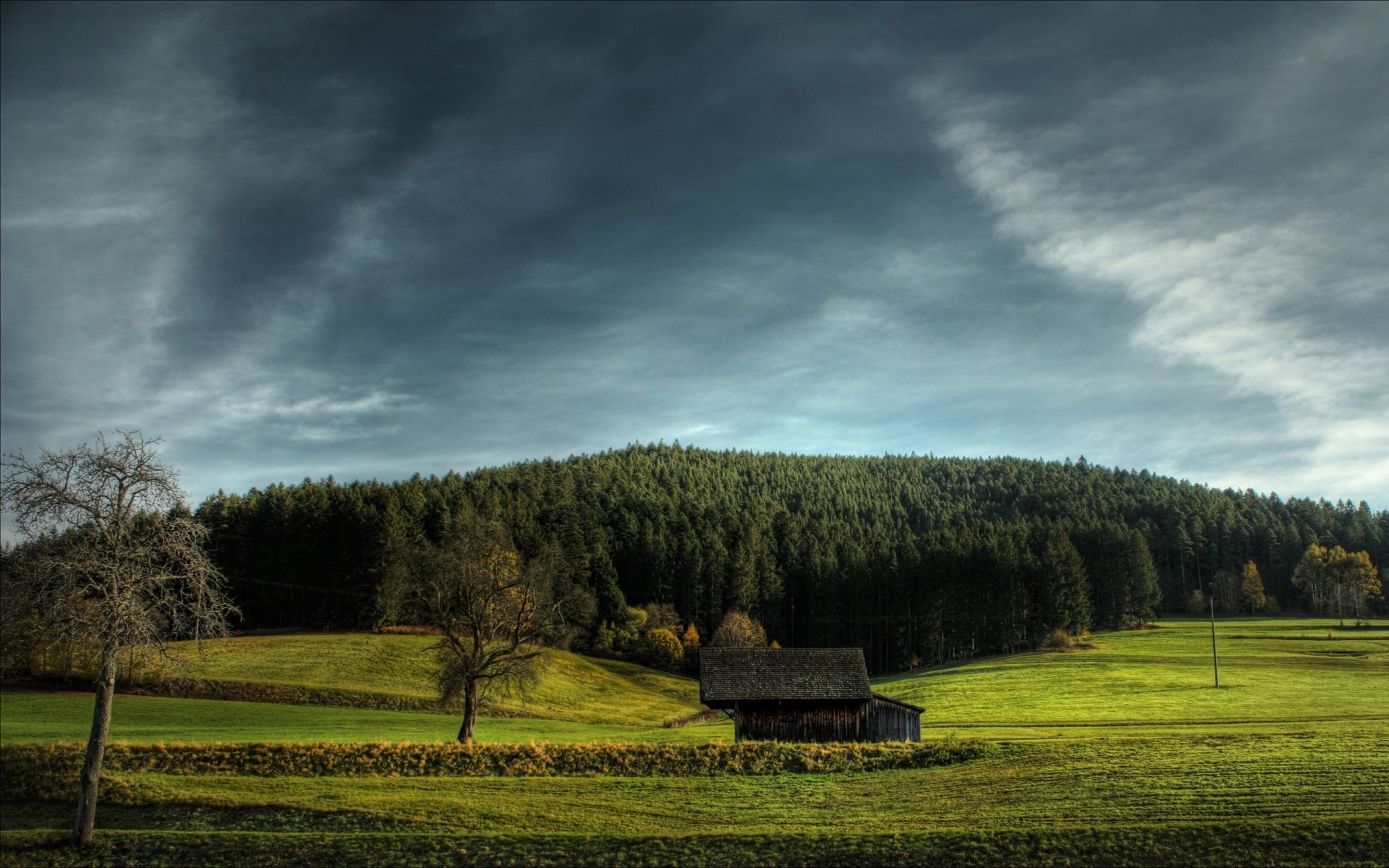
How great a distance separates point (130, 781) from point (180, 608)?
8899mm

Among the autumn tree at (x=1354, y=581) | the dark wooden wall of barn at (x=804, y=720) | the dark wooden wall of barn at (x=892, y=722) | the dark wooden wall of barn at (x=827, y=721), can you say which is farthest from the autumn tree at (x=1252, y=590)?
the dark wooden wall of barn at (x=804, y=720)

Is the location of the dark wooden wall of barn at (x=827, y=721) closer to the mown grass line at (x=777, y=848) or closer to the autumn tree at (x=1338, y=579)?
the mown grass line at (x=777, y=848)

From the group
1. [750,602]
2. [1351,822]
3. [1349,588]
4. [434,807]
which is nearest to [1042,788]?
[1351,822]

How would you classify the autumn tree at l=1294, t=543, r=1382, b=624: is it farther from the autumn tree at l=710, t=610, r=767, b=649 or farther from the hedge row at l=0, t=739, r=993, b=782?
the hedge row at l=0, t=739, r=993, b=782

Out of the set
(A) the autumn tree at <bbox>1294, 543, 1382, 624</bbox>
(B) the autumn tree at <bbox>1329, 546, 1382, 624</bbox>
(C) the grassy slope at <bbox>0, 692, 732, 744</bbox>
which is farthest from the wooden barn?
(B) the autumn tree at <bbox>1329, 546, 1382, 624</bbox>

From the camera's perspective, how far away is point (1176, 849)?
2064 centimetres

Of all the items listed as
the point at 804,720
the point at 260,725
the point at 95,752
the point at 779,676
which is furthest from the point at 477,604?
the point at 95,752

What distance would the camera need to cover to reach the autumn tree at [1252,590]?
474ft

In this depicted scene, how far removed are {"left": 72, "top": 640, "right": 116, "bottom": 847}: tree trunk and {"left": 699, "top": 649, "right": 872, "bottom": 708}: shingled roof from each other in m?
29.0

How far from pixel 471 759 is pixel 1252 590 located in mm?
156802

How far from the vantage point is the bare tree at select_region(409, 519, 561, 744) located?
1767 inches

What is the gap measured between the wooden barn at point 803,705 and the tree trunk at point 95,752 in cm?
2944

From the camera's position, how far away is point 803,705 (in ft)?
156

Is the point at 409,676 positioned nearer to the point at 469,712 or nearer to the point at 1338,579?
the point at 469,712
